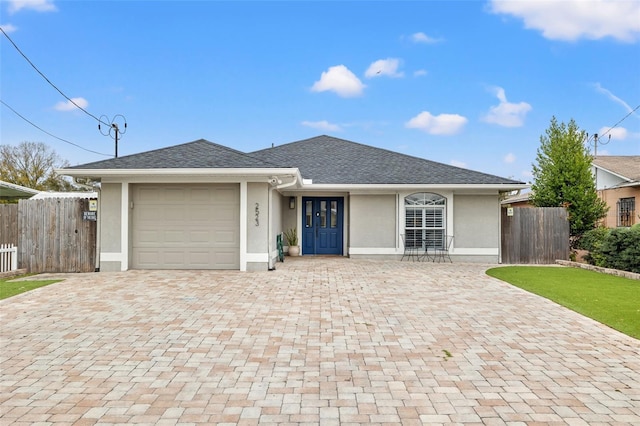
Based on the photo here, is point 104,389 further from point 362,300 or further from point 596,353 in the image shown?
point 596,353

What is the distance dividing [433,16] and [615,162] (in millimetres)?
12874

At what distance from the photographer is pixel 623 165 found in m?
18.9

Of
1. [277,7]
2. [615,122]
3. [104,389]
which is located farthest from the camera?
[615,122]

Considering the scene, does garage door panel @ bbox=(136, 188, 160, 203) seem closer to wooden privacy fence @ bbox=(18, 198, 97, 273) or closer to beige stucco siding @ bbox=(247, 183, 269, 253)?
wooden privacy fence @ bbox=(18, 198, 97, 273)

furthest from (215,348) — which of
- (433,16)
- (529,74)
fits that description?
(529,74)

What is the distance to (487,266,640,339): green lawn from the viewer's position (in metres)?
5.78

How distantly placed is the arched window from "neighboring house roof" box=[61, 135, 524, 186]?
2.11ft

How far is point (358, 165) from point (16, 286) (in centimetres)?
1037

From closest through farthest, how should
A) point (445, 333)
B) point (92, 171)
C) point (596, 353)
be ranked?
point (596, 353), point (445, 333), point (92, 171)

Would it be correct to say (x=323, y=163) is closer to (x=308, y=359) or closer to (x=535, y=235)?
(x=535, y=235)

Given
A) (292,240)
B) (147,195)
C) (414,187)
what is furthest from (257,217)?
(414,187)

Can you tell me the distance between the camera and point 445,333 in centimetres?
501

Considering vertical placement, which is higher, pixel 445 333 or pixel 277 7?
pixel 277 7

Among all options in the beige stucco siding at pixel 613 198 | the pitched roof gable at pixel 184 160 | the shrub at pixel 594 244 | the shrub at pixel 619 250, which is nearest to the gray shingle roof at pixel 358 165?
the pitched roof gable at pixel 184 160
